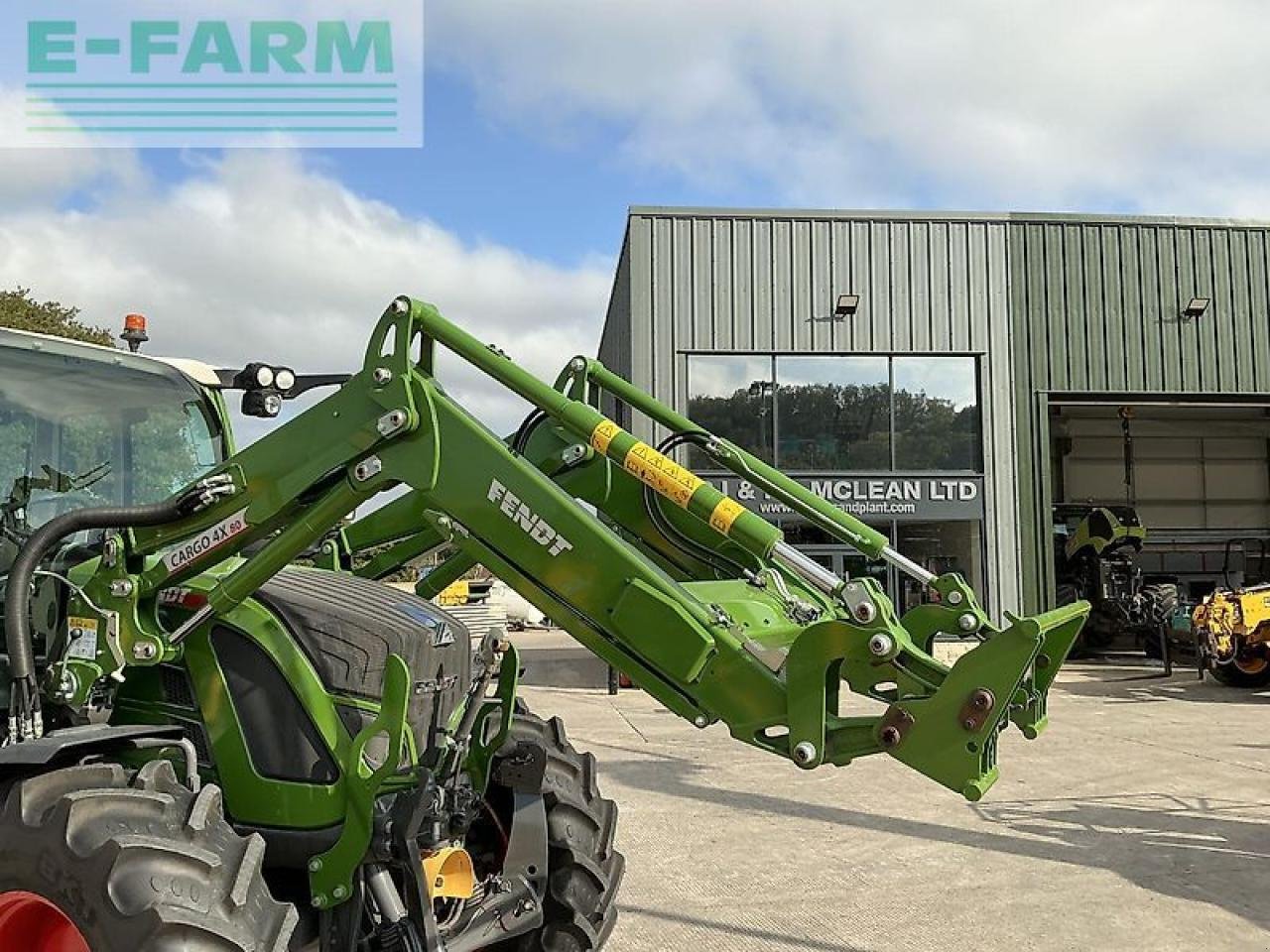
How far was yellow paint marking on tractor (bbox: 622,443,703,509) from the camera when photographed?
137 inches

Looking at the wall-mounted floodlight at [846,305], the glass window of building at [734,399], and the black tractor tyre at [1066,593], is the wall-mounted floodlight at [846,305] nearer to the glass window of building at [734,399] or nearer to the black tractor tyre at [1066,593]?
the glass window of building at [734,399]

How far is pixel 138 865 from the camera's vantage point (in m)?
2.98

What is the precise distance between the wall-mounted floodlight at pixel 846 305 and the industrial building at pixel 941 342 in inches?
1.7

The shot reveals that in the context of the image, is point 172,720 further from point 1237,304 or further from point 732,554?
point 1237,304

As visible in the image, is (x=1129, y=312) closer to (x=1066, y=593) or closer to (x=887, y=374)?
(x=887, y=374)

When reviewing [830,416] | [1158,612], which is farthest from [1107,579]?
[830,416]

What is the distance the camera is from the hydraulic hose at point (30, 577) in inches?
142

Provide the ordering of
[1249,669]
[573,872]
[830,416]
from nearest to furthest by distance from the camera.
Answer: [573,872] → [1249,669] → [830,416]

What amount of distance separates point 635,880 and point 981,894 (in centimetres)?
191

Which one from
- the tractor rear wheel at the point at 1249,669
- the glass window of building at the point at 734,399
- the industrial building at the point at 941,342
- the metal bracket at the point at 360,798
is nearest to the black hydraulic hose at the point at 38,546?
the metal bracket at the point at 360,798

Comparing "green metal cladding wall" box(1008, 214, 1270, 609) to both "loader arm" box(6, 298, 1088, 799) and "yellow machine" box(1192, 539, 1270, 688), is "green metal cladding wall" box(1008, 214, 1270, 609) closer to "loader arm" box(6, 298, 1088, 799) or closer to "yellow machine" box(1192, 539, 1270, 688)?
"yellow machine" box(1192, 539, 1270, 688)

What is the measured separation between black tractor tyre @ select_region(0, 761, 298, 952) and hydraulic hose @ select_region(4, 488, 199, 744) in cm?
47

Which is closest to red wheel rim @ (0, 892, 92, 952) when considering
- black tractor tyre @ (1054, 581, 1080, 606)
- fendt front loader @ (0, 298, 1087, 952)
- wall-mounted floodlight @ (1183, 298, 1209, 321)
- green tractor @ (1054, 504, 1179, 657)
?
fendt front loader @ (0, 298, 1087, 952)

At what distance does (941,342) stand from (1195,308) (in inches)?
183
